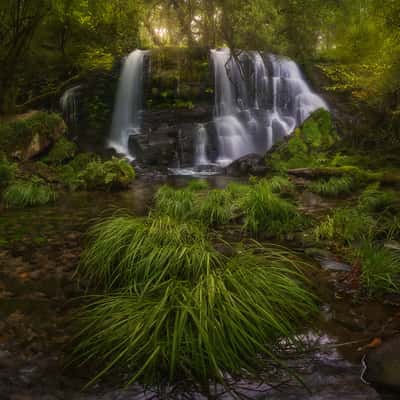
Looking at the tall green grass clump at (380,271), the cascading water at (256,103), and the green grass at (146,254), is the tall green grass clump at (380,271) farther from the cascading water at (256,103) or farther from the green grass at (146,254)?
the cascading water at (256,103)

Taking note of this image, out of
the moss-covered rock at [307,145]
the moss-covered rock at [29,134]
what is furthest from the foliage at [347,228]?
the moss-covered rock at [29,134]

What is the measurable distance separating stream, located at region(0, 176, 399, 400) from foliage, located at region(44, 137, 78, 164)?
7.77 metres

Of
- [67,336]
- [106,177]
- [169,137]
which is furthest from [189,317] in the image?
[169,137]

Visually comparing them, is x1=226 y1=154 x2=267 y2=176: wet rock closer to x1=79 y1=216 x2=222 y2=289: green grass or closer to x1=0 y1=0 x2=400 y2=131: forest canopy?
x1=0 y1=0 x2=400 y2=131: forest canopy

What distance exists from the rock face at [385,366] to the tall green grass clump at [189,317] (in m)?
0.55

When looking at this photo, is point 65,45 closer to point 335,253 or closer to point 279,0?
point 279,0

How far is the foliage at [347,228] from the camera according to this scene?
5.14 meters

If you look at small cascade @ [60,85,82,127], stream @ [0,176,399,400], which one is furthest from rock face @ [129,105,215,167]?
stream @ [0,176,399,400]

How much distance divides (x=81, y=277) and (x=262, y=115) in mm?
14805

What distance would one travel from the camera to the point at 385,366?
2482 millimetres

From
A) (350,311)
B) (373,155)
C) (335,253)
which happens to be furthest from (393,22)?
(350,311)

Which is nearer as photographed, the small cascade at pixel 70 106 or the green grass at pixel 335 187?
the green grass at pixel 335 187

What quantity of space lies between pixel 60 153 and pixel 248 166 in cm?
648

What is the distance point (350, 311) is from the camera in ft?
11.3
